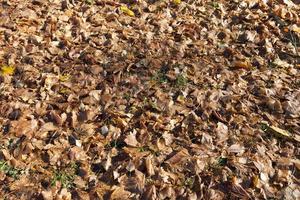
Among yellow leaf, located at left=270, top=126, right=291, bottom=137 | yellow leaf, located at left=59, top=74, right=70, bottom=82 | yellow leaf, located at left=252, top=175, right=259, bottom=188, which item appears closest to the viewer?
yellow leaf, located at left=252, top=175, right=259, bottom=188

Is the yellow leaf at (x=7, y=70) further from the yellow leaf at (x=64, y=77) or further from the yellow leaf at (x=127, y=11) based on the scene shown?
the yellow leaf at (x=127, y=11)

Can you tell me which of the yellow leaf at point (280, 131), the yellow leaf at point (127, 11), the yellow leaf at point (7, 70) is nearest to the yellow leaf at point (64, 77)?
the yellow leaf at point (7, 70)

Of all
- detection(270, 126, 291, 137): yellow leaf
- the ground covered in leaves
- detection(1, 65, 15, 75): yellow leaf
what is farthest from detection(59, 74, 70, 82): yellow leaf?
detection(270, 126, 291, 137): yellow leaf

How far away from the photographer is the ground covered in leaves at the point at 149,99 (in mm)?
4234

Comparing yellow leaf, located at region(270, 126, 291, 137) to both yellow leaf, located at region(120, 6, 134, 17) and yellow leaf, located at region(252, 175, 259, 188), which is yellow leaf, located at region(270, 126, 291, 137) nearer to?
yellow leaf, located at region(252, 175, 259, 188)

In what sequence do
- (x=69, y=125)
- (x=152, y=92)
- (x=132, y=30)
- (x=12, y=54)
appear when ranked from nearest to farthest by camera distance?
1. (x=69, y=125)
2. (x=152, y=92)
3. (x=12, y=54)
4. (x=132, y=30)

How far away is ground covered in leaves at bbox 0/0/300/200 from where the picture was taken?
4.23 metres

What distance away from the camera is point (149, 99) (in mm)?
4922

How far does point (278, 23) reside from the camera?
6062 millimetres

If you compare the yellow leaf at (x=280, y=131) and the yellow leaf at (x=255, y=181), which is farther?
the yellow leaf at (x=280, y=131)

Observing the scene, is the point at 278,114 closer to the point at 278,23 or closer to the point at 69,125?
the point at 278,23

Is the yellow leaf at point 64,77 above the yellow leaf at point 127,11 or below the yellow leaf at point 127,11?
below

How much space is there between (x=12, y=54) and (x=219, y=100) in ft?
8.13

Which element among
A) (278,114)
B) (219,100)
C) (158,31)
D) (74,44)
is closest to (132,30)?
(158,31)
